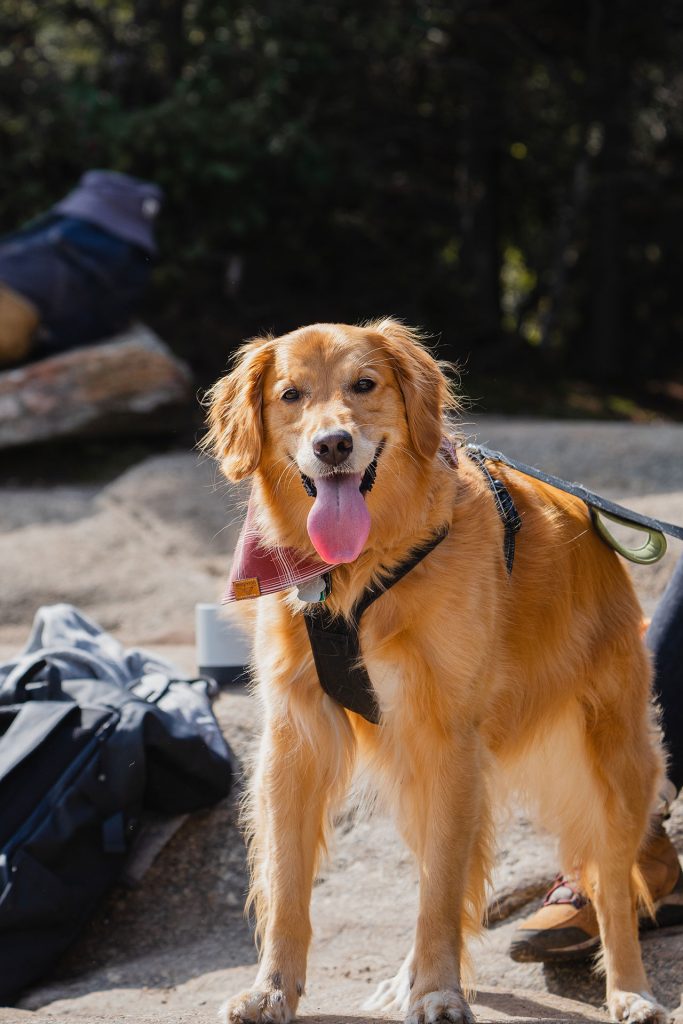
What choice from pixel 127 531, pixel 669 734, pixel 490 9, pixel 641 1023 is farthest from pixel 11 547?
pixel 490 9

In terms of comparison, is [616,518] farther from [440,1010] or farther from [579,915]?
[440,1010]

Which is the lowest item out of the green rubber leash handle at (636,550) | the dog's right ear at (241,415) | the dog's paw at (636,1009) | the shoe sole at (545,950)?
the shoe sole at (545,950)

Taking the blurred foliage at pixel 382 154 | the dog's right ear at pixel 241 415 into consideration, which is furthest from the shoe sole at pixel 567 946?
the blurred foliage at pixel 382 154

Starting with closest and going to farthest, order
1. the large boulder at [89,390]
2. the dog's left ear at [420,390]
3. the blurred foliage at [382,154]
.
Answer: the dog's left ear at [420,390] → the large boulder at [89,390] → the blurred foliage at [382,154]

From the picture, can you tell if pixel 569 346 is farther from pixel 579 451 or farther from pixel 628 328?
pixel 579 451

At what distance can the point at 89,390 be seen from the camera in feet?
28.6

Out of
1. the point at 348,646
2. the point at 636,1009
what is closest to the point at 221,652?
the point at 348,646

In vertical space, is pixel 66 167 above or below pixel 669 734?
above

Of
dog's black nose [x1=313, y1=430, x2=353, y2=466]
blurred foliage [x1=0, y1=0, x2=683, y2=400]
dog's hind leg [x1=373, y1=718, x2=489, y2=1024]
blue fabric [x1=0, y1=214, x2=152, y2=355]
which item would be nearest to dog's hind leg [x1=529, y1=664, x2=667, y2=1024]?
dog's hind leg [x1=373, y1=718, x2=489, y2=1024]

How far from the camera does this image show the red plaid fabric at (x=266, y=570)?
277 cm

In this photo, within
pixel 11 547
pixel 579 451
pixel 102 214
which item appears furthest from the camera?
pixel 102 214

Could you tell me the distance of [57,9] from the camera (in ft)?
36.0

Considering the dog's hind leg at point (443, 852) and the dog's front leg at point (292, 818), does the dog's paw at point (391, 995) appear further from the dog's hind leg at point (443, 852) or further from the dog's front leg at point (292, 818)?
the dog's front leg at point (292, 818)

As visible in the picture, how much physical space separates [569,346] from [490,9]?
4.03m
